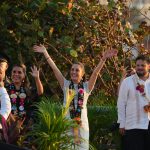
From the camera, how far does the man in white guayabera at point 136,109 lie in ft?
25.8

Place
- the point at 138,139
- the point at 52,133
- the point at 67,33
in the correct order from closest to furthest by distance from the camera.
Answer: the point at 52,133 → the point at 138,139 → the point at 67,33

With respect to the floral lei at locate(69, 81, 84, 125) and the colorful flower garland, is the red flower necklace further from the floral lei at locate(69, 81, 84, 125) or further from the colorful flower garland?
the floral lei at locate(69, 81, 84, 125)

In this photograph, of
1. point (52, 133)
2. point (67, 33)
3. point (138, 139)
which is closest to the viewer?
point (52, 133)

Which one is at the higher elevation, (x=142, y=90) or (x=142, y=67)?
(x=142, y=67)

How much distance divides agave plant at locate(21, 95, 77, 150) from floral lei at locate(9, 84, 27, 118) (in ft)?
2.73

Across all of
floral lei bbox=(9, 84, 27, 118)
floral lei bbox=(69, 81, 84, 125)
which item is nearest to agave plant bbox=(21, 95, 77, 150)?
floral lei bbox=(69, 81, 84, 125)

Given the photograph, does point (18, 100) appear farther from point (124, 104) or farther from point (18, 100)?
point (124, 104)

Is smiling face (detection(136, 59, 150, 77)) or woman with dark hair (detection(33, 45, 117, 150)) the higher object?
smiling face (detection(136, 59, 150, 77))

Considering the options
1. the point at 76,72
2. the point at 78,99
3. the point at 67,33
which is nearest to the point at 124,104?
the point at 78,99

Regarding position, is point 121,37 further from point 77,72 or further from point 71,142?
point 71,142

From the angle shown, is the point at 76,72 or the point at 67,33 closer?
the point at 76,72

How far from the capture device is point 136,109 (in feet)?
25.8

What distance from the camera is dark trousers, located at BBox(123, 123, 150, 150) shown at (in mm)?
7848

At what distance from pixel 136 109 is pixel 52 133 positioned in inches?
57.7
